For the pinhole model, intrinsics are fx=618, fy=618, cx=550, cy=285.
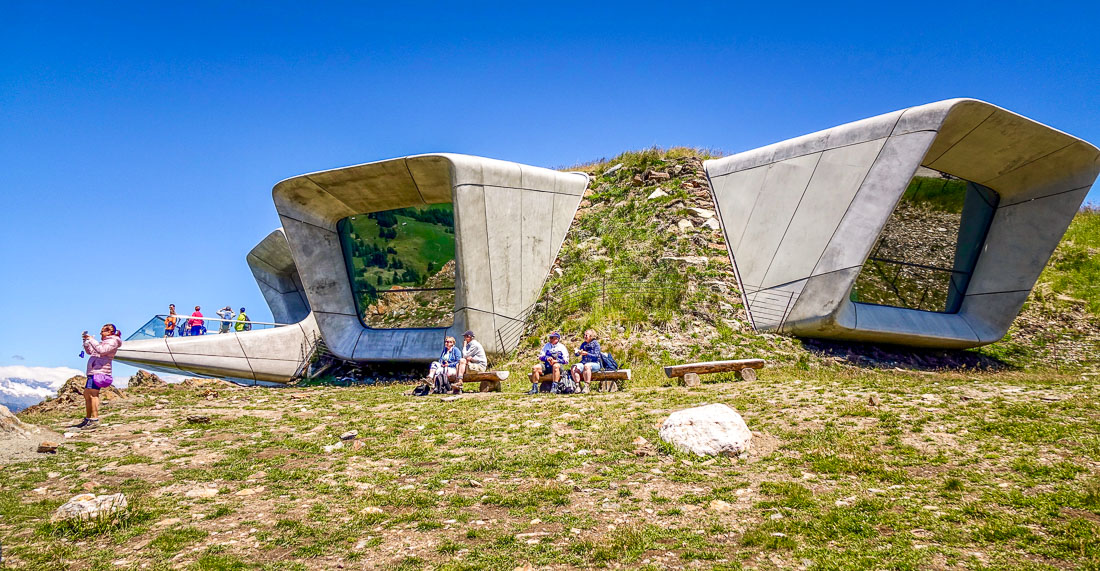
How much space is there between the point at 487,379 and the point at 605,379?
2.54m

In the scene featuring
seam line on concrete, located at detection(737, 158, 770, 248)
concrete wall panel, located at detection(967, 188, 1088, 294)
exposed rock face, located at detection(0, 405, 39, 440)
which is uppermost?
seam line on concrete, located at detection(737, 158, 770, 248)

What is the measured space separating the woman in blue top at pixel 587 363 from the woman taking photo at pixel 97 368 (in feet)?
26.4

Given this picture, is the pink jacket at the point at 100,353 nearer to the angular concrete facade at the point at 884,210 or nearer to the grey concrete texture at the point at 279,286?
the angular concrete facade at the point at 884,210

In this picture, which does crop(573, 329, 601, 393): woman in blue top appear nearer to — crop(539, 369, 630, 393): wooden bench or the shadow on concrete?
crop(539, 369, 630, 393): wooden bench

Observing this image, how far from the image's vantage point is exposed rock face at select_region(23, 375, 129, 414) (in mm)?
13719

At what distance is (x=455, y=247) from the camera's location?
60.5 feet

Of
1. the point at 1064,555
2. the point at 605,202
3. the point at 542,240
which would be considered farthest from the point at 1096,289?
the point at 1064,555

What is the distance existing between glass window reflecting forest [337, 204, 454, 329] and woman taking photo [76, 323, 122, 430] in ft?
34.3

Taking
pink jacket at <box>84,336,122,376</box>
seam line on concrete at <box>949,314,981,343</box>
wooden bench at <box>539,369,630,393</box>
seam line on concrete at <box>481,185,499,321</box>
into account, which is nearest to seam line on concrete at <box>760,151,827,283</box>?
seam line on concrete at <box>949,314,981,343</box>

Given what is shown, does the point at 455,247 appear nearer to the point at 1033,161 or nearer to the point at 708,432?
the point at 708,432

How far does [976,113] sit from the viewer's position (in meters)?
15.6

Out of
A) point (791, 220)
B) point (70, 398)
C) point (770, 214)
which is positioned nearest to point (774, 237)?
point (791, 220)

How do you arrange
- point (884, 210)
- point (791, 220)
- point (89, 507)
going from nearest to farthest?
point (89, 507) → point (884, 210) → point (791, 220)

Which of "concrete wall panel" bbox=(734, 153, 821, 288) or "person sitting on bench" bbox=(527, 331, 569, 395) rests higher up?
"concrete wall panel" bbox=(734, 153, 821, 288)
